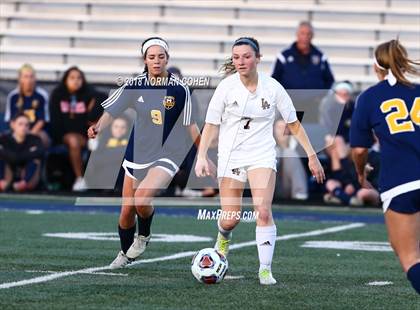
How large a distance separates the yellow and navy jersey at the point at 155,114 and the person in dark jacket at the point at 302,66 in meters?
7.16

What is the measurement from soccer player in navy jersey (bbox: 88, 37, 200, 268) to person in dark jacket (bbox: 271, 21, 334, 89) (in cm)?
717

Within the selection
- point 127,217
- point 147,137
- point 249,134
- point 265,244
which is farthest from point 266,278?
point 147,137

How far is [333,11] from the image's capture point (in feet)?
68.0

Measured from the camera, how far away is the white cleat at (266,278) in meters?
8.09

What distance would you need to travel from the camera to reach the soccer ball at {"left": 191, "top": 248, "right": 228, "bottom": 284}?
26.2ft

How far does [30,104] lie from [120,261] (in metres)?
8.38

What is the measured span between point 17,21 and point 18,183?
18.0 feet

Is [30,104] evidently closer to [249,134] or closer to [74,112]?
[74,112]

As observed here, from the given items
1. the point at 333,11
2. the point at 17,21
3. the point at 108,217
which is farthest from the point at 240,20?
the point at 108,217

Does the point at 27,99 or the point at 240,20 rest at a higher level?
the point at 240,20

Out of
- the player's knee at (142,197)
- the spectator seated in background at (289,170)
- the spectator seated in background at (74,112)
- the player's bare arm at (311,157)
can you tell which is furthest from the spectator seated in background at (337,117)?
the player's bare arm at (311,157)

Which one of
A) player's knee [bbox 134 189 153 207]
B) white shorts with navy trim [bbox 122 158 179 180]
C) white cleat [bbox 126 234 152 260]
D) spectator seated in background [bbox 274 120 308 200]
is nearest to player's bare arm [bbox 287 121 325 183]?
white shorts with navy trim [bbox 122 158 179 180]

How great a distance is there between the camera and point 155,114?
923 centimetres

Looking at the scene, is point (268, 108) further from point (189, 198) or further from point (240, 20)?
point (240, 20)
